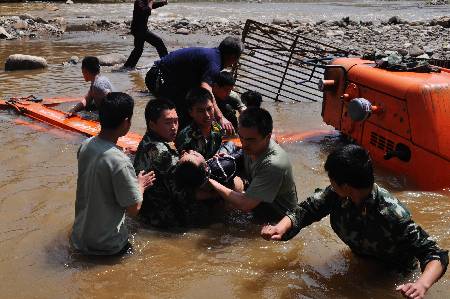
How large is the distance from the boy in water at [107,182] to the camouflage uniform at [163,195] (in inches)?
16.9

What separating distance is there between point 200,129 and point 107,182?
4.24ft

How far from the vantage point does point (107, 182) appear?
3455 millimetres

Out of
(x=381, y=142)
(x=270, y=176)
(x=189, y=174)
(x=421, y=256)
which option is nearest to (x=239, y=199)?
(x=270, y=176)

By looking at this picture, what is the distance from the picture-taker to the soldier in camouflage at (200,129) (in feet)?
14.7

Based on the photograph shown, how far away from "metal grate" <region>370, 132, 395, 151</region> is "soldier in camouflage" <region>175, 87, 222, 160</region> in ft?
5.67

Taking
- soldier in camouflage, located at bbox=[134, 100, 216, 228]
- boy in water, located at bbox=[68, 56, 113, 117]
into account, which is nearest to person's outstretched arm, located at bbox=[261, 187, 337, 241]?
soldier in camouflage, located at bbox=[134, 100, 216, 228]

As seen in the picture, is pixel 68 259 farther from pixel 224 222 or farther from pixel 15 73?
pixel 15 73

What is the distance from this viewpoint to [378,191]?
3.14m

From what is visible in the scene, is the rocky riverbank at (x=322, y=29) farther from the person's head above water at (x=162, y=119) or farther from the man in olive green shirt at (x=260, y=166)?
the person's head above water at (x=162, y=119)

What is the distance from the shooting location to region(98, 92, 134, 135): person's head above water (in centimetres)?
339

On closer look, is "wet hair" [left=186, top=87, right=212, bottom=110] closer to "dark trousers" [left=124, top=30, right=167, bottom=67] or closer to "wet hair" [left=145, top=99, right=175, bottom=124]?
"wet hair" [left=145, top=99, right=175, bottom=124]

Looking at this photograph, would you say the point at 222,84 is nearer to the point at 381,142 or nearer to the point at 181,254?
the point at 381,142

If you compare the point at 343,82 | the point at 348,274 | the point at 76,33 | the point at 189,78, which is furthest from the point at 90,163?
the point at 76,33

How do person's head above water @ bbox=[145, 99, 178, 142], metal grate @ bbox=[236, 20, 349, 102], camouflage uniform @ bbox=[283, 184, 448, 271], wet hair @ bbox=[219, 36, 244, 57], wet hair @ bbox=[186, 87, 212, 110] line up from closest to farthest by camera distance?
1. camouflage uniform @ bbox=[283, 184, 448, 271]
2. person's head above water @ bbox=[145, 99, 178, 142]
3. wet hair @ bbox=[186, 87, 212, 110]
4. wet hair @ bbox=[219, 36, 244, 57]
5. metal grate @ bbox=[236, 20, 349, 102]
